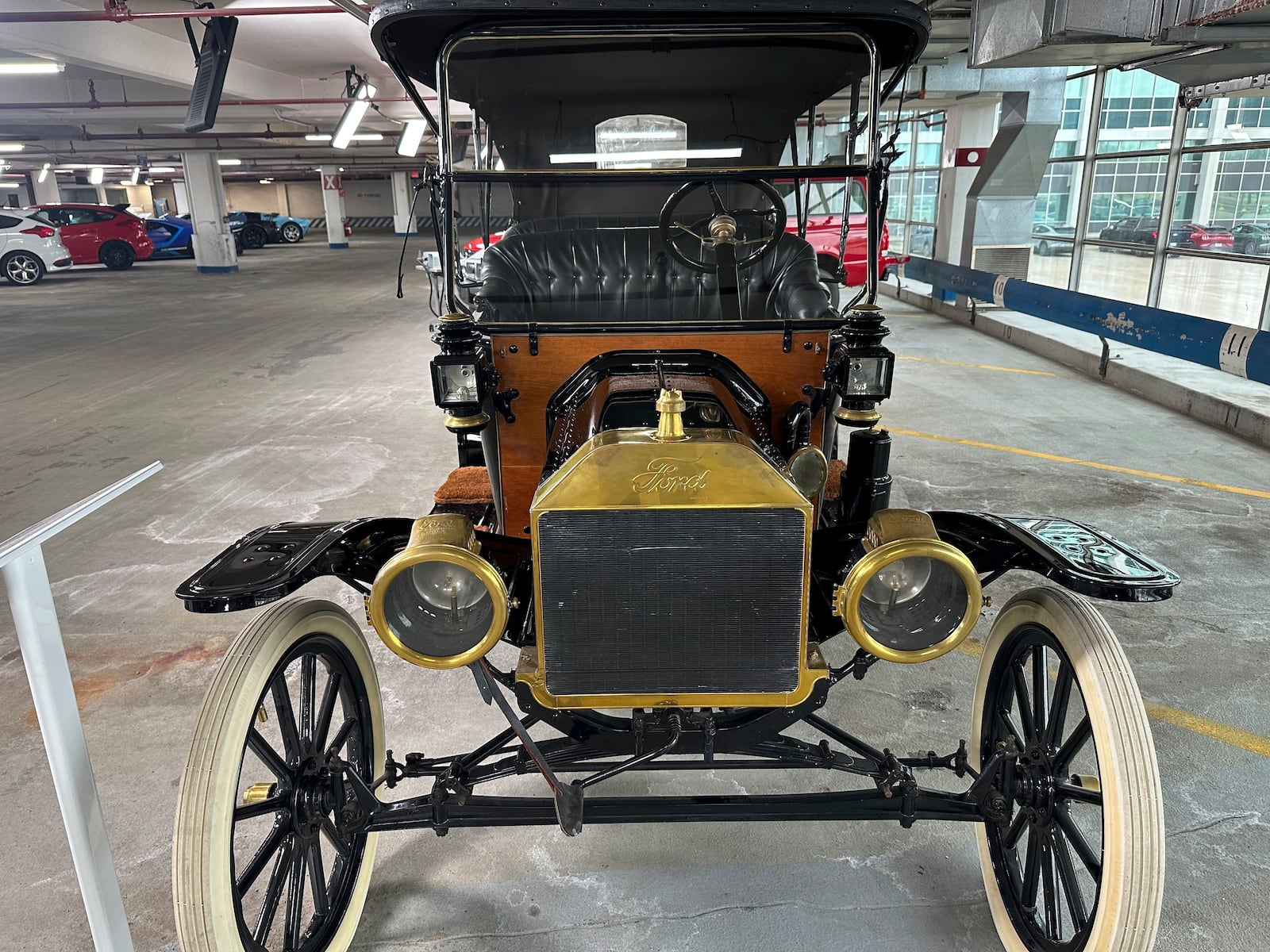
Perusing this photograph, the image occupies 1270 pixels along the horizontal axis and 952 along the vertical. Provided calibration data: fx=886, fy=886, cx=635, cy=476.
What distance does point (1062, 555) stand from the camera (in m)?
2.06

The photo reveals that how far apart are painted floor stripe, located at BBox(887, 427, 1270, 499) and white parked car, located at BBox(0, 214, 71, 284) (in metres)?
19.1

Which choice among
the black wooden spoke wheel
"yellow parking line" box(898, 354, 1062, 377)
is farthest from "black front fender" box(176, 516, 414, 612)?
"yellow parking line" box(898, 354, 1062, 377)

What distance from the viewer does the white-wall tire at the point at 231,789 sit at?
176cm

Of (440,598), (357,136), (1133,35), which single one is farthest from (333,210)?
(440,598)

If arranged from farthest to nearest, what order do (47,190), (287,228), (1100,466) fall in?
(287,228) < (47,190) < (1100,466)

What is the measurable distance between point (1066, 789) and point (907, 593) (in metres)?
0.56

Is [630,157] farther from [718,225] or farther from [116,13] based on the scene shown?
[116,13]

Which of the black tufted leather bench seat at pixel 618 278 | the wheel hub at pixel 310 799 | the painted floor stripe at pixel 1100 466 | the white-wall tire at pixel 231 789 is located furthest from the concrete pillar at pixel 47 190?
the wheel hub at pixel 310 799

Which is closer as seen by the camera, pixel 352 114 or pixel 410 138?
pixel 352 114

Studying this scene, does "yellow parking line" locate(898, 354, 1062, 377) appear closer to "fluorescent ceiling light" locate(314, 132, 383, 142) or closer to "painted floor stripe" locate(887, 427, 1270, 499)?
"painted floor stripe" locate(887, 427, 1270, 499)

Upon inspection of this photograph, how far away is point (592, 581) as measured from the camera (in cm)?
184

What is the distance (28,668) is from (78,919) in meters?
1.12

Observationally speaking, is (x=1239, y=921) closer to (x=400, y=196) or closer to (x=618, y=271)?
(x=618, y=271)

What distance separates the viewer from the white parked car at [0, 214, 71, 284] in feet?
59.2
